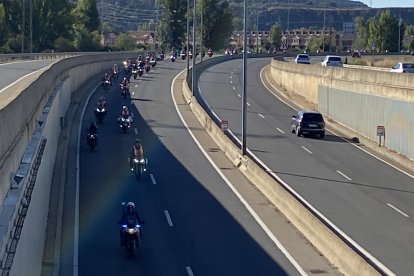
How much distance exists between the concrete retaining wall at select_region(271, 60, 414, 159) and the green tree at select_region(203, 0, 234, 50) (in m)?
77.6

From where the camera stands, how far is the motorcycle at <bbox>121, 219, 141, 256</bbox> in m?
22.5

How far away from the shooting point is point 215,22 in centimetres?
14750

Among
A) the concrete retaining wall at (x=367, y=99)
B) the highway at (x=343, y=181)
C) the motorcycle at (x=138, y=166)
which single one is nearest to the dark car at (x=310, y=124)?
the highway at (x=343, y=181)

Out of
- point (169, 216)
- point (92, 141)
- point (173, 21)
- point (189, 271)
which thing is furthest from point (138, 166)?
point (173, 21)

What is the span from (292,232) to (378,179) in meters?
11.1

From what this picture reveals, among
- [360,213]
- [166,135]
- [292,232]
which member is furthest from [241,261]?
[166,135]

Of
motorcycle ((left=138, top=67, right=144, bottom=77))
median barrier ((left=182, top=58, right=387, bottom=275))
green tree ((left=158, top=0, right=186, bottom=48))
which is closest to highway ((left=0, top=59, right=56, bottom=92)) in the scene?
median barrier ((left=182, top=58, right=387, bottom=275))

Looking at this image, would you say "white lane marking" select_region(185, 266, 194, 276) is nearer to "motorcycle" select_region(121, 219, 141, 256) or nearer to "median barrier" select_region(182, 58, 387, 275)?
"motorcycle" select_region(121, 219, 141, 256)

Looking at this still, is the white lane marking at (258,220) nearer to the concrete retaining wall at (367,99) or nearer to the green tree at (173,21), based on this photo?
the concrete retaining wall at (367,99)

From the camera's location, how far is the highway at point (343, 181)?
25406mm

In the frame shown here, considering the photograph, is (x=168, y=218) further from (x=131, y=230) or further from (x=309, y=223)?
(x=131, y=230)

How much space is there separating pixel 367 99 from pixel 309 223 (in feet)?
84.8

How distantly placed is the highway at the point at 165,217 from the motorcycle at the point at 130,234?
26 centimetres

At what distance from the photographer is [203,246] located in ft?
78.9
